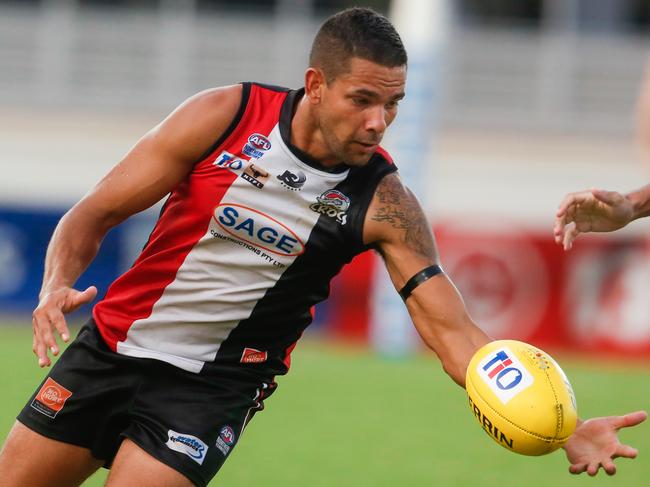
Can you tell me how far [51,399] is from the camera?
209 inches

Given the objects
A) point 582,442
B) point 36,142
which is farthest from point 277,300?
point 36,142

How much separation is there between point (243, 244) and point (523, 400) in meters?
1.25

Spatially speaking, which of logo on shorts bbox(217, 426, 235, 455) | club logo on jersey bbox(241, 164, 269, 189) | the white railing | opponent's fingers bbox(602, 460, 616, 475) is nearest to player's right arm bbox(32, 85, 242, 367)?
club logo on jersey bbox(241, 164, 269, 189)

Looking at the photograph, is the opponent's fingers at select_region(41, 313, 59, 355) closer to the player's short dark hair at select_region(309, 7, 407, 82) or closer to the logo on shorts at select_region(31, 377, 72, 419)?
the logo on shorts at select_region(31, 377, 72, 419)

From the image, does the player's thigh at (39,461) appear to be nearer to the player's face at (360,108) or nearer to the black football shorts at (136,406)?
the black football shorts at (136,406)

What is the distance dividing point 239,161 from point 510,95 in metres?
19.3

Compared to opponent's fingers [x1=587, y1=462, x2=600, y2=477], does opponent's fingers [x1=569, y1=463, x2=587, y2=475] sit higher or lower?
lower

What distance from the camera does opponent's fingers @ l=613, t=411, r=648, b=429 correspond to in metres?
4.76

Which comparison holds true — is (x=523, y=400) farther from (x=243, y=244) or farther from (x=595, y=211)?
(x=243, y=244)

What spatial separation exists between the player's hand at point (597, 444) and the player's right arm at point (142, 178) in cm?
178

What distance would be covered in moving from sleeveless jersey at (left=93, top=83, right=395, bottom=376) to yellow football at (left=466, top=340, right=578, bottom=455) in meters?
0.78

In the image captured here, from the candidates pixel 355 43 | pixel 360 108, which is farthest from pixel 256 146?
pixel 355 43

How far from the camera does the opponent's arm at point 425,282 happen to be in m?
5.14

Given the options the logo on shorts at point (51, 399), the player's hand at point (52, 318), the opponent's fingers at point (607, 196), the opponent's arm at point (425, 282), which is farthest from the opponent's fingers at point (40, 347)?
the opponent's fingers at point (607, 196)
